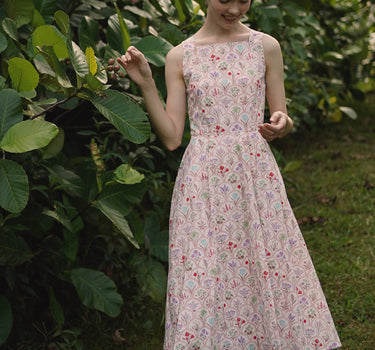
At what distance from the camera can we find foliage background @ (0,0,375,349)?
1.79 metres

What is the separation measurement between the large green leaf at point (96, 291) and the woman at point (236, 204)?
1.26ft

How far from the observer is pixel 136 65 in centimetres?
200

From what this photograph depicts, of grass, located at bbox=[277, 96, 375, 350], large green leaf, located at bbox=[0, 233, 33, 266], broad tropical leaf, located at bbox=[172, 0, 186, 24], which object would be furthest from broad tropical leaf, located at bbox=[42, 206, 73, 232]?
grass, located at bbox=[277, 96, 375, 350]

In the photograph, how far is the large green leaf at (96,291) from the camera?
237 centimetres

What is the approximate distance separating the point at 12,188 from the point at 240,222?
2.50 feet

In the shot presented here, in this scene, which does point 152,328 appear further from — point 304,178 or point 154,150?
point 304,178

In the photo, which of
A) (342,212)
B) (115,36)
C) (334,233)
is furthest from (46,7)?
(342,212)

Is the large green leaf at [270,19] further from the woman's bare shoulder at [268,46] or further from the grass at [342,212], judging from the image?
the grass at [342,212]

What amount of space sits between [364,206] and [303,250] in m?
2.06

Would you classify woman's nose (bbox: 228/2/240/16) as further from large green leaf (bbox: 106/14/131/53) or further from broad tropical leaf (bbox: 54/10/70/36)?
broad tropical leaf (bbox: 54/10/70/36)

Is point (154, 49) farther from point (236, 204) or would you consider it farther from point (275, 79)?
point (236, 204)

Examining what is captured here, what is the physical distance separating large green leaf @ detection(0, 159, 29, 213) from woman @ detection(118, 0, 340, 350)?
1.71ft

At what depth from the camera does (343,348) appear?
257 centimetres


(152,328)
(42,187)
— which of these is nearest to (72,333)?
(152,328)
